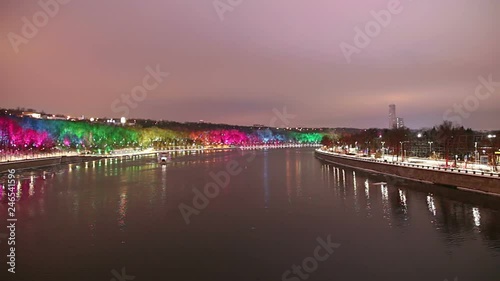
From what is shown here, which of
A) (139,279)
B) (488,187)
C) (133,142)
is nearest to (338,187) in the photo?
(488,187)

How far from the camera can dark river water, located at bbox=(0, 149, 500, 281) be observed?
12062mm

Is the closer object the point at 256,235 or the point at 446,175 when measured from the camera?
the point at 256,235

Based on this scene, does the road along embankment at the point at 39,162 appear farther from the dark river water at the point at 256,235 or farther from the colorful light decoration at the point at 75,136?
the dark river water at the point at 256,235

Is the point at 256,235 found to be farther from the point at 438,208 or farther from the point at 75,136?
the point at 75,136

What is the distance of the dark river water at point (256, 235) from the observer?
12.1 metres

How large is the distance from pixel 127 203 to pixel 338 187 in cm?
1622

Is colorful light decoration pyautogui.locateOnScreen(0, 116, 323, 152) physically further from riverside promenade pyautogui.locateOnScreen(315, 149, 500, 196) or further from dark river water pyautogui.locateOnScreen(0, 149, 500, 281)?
riverside promenade pyautogui.locateOnScreen(315, 149, 500, 196)

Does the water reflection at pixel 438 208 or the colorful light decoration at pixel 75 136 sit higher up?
the colorful light decoration at pixel 75 136

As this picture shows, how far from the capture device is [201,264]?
41.6 ft

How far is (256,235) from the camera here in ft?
53.0

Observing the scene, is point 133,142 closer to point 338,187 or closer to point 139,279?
point 338,187

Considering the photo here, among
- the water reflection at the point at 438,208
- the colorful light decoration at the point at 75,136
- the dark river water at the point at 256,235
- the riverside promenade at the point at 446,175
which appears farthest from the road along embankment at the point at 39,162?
the riverside promenade at the point at 446,175

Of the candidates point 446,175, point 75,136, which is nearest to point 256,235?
point 446,175

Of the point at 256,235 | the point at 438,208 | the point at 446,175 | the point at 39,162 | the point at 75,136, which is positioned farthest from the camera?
the point at 75,136
